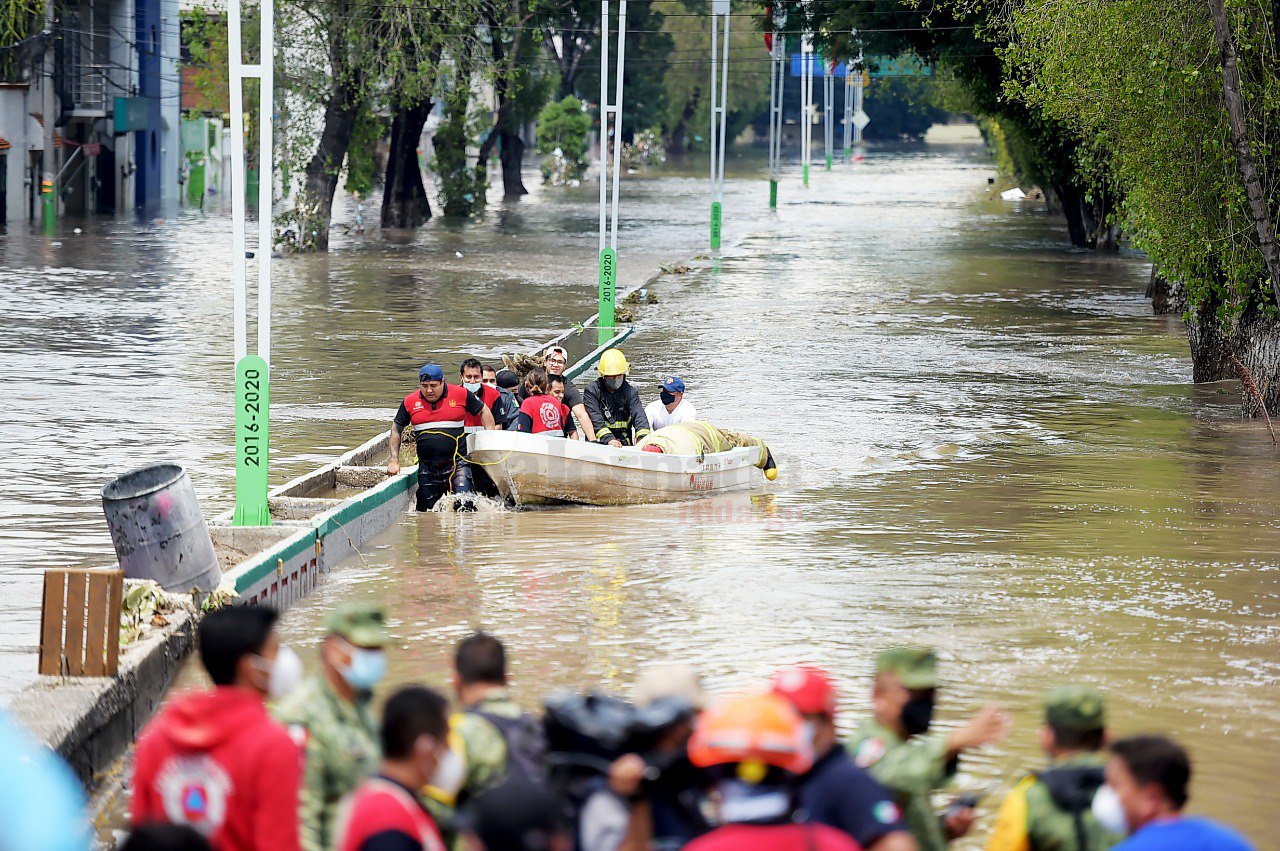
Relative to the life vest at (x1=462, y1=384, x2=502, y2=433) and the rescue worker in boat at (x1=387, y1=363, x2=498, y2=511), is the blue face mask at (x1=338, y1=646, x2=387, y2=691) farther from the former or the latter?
the life vest at (x1=462, y1=384, x2=502, y2=433)

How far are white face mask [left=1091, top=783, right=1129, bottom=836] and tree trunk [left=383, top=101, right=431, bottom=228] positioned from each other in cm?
4797

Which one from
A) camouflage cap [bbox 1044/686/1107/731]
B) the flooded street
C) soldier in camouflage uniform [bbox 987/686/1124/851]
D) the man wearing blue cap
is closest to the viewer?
soldier in camouflage uniform [bbox 987/686/1124/851]

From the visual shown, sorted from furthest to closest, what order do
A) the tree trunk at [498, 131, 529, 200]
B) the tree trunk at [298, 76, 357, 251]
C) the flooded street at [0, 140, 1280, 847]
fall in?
the tree trunk at [498, 131, 529, 200] → the tree trunk at [298, 76, 357, 251] → the flooded street at [0, 140, 1280, 847]

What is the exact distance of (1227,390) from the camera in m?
24.4

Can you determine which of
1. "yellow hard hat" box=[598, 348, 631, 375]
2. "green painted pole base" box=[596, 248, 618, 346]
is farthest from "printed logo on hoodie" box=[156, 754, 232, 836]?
"green painted pole base" box=[596, 248, 618, 346]

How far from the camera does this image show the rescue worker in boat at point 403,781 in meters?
4.54

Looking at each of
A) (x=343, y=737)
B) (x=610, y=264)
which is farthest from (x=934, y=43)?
(x=343, y=737)

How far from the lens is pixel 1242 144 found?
1977cm

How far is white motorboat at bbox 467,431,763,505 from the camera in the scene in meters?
15.5

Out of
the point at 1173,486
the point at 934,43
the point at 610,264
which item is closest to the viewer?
the point at 1173,486

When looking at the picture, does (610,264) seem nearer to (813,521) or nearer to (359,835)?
(813,521)

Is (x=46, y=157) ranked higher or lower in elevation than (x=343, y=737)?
higher

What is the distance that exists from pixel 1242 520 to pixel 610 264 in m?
14.5

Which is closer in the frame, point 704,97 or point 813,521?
point 813,521
